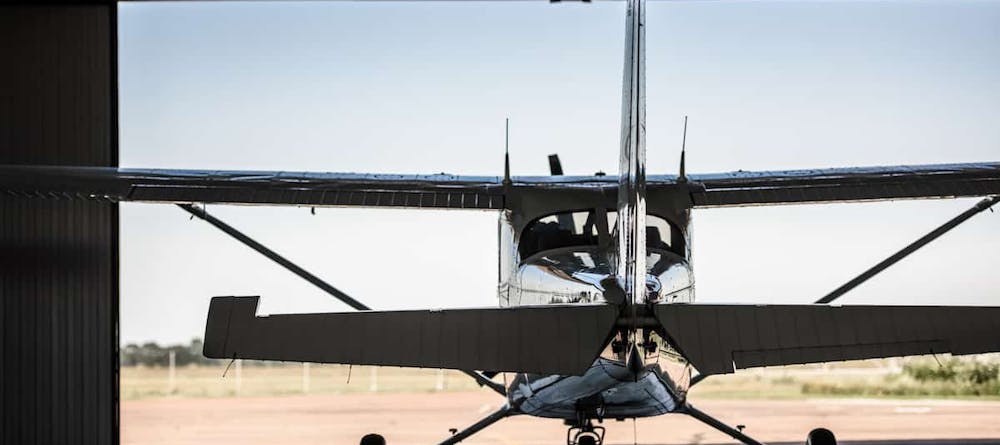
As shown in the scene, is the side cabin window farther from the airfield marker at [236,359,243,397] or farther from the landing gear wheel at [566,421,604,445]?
the airfield marker at [236,359,243,397]

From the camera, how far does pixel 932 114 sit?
1884cm

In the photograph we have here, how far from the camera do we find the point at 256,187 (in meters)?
10.8

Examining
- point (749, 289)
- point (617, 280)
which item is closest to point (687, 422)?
point (749, 289)

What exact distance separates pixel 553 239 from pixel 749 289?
515 inches

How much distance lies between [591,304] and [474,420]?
13933 mm

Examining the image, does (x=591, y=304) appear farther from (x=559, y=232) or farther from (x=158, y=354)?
(x=158, y=354)

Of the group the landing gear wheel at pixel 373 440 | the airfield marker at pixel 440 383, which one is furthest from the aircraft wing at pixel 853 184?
the airfield marker at pixel 440 383

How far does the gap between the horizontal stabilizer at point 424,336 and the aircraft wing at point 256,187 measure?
4970 mm

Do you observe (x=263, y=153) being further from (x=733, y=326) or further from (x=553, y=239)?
(x=733, y=326)

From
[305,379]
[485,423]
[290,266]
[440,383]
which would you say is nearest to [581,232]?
[485,423]

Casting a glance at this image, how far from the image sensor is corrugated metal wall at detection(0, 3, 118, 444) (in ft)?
44.9

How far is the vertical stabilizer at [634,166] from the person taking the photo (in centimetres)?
589

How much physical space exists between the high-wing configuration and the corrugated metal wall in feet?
11.0

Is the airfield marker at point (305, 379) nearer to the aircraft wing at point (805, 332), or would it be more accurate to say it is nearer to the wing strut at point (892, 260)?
the wing strut at point (892, 260)
